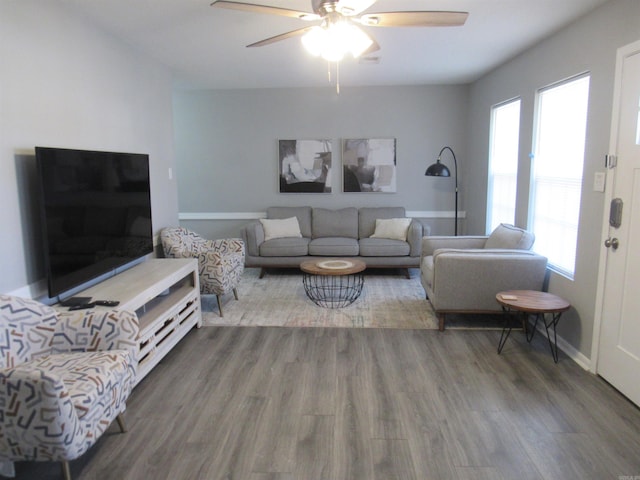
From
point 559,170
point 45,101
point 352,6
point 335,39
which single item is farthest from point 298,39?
point 559,170

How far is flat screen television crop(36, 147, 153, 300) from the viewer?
2.51m

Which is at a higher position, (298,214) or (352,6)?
(352,6)

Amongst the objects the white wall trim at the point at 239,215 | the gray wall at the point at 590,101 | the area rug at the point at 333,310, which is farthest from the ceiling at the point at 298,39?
the area rug at the point at 333,310

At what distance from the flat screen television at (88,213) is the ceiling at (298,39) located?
1017mm

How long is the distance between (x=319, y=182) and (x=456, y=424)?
4351mm

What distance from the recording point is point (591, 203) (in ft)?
9.95

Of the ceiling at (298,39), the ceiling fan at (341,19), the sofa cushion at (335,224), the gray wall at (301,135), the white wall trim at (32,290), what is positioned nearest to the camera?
the ceiling fan at (341,19)

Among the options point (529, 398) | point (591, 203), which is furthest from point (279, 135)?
point (529, 398)

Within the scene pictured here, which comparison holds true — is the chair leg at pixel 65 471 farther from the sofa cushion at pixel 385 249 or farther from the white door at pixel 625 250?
the sofa cushion at pixel 385 249

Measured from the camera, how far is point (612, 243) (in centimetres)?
278

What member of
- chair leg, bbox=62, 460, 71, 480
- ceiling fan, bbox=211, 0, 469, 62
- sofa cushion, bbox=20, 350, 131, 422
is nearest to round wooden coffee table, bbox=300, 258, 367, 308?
ceiling fan, bbox=211, 0, 469, 62

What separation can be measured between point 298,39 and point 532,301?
279 cm

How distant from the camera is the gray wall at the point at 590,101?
9.29 feet

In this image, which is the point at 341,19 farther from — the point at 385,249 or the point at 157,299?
the point at 385,249
